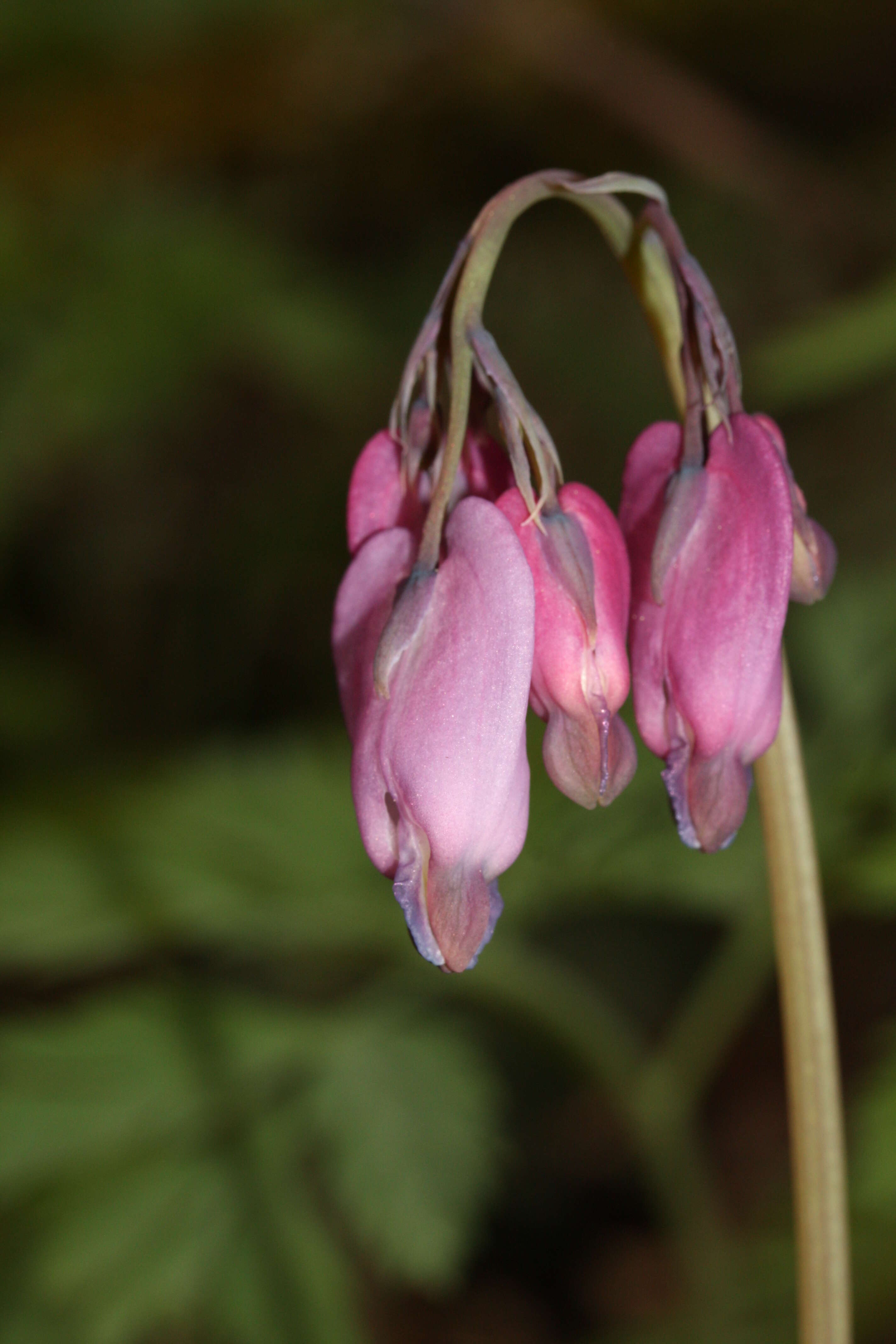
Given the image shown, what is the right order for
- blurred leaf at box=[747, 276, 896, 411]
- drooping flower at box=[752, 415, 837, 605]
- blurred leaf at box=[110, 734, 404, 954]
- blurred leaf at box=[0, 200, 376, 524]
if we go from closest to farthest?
drooping flower at box=[752, 415, 837, 605] < blurred leaf at box=[747, 276, 896, 411] < blurred leaf at box=[110, 734, 404, 954] < blurred leaf at box=[0, 200, 376, 524]

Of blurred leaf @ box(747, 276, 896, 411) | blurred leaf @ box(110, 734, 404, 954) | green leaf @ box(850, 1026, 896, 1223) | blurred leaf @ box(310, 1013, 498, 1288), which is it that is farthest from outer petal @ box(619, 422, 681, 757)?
blurred leaf @ box(110, 734, 404, 954)

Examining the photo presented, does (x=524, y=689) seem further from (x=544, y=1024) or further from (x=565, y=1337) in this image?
(x=565, y=1337)

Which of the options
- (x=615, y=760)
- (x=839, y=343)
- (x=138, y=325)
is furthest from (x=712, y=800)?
(x=138, y=325)

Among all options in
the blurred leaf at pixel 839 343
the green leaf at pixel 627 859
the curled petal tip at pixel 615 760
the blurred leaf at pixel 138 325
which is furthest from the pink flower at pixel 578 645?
the blurred leaf at pixel 138 325

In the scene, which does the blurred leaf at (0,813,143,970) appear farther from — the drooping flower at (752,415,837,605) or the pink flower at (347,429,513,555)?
the drooping flower at (752,415,837,605)

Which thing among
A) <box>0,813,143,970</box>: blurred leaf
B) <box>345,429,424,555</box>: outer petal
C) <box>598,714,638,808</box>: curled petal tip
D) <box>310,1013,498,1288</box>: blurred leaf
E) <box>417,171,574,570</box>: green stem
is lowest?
<box>310,1013,498,1288</box>: blurred leaf

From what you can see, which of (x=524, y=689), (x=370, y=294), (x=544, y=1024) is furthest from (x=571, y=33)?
(x=524, y=689)

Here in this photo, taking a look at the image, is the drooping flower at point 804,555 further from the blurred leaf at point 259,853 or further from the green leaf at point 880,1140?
the blurred leaf at point 259,853
